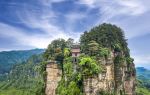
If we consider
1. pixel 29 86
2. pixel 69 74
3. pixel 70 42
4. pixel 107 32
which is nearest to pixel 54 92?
pixel 69 74

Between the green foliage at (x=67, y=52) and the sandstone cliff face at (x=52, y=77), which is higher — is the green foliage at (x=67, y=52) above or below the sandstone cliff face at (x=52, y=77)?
above

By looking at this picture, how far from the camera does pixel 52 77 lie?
2296 inches

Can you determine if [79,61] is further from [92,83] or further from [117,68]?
[117,68]

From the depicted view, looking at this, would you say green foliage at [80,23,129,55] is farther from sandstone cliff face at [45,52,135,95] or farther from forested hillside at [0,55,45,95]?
forested hillside at [0,55,45,95]

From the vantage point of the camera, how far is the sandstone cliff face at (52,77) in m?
58.1

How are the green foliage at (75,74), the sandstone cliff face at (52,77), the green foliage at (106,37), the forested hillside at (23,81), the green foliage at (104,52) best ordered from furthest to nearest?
the forested hillside at (23,81)
the sandstone cliff face at (52,77)
the green foliage at (106,37)
the green foliage at (104,52)
the green foliage at (75,74)

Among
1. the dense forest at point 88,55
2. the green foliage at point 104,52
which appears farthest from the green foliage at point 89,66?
the green foliage at point 104,52

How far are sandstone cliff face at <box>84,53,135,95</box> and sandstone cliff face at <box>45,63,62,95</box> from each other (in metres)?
11.0

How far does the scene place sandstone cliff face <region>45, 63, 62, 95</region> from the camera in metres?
58.1

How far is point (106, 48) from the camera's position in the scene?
52.0 meters

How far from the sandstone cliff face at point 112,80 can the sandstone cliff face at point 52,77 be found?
36.0 feet

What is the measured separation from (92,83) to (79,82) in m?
2.84

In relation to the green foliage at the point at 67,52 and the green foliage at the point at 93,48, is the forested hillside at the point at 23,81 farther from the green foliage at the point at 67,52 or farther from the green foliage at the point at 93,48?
the green foliage at the point at 93,48

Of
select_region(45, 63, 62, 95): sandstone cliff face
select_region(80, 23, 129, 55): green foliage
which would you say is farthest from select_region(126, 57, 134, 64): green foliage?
select_region(45, 63, 62, 95): sandstone cliff face
